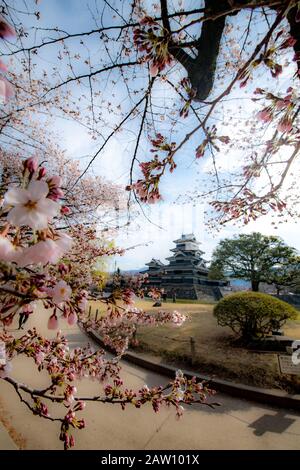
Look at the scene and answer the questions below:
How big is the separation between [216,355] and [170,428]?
11.4ft

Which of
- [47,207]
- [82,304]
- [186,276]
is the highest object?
[186,276]

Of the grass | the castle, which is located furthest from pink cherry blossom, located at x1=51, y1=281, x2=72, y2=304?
the castle

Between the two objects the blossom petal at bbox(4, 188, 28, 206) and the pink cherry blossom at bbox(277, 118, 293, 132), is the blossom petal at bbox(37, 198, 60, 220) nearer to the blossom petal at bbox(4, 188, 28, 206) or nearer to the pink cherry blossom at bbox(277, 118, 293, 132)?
the blossom petal at bbox(4, 188, 28, 206)

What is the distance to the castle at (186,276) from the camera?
41281mm

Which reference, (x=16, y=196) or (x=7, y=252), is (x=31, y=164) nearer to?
(x=16, y=196)

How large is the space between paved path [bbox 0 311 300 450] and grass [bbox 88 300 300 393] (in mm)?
804

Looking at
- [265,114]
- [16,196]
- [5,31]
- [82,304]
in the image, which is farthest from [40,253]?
[265,114]

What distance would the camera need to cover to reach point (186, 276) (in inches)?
1770

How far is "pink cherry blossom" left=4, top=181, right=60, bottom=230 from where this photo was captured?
2.94ft

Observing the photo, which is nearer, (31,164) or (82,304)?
(31,164)

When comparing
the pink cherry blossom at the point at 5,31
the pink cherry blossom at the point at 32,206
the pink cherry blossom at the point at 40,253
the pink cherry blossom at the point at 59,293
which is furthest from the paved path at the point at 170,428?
the pink cherry blossom at the point at 5,31

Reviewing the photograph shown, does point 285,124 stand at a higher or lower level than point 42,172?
higher

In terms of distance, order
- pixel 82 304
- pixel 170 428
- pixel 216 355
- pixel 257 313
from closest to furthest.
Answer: pixel 82 304
pixel 170 428
pixel 216 355
pixel 257 313
